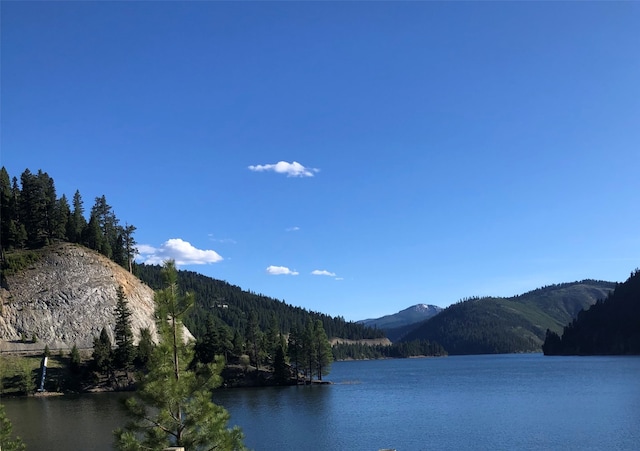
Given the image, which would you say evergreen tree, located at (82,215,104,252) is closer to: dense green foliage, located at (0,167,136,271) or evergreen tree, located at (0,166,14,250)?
dense green foliage, located at (0,167,136,271)

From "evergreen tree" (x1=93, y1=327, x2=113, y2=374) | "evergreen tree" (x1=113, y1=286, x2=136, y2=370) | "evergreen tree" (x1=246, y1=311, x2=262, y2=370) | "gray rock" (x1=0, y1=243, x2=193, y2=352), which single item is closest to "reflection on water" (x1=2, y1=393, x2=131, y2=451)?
"evergreen tree" (x1=93, y1=327, x2=113, y2=374)

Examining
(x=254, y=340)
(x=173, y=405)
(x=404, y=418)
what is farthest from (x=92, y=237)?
(x=173, y=405)

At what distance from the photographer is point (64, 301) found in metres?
134

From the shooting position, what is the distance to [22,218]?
5861 inches

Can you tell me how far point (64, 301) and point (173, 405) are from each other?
431 ft

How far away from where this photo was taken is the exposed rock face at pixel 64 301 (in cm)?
12762

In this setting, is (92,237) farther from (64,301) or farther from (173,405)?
(173,405)

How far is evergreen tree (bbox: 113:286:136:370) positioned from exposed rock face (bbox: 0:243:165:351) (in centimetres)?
655

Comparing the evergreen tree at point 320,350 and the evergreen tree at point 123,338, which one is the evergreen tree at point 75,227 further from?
the evergreen tree at point 320,350

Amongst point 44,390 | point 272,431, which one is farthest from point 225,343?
point 272,431

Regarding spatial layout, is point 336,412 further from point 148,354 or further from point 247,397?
point 148,354

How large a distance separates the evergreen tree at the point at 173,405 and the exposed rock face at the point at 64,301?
109467 millimetres

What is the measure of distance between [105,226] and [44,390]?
7317cm

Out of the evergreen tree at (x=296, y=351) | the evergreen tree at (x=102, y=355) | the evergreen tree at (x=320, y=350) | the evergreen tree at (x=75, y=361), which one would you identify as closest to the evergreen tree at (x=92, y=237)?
the evergreen tree at (x=102, y=355)
